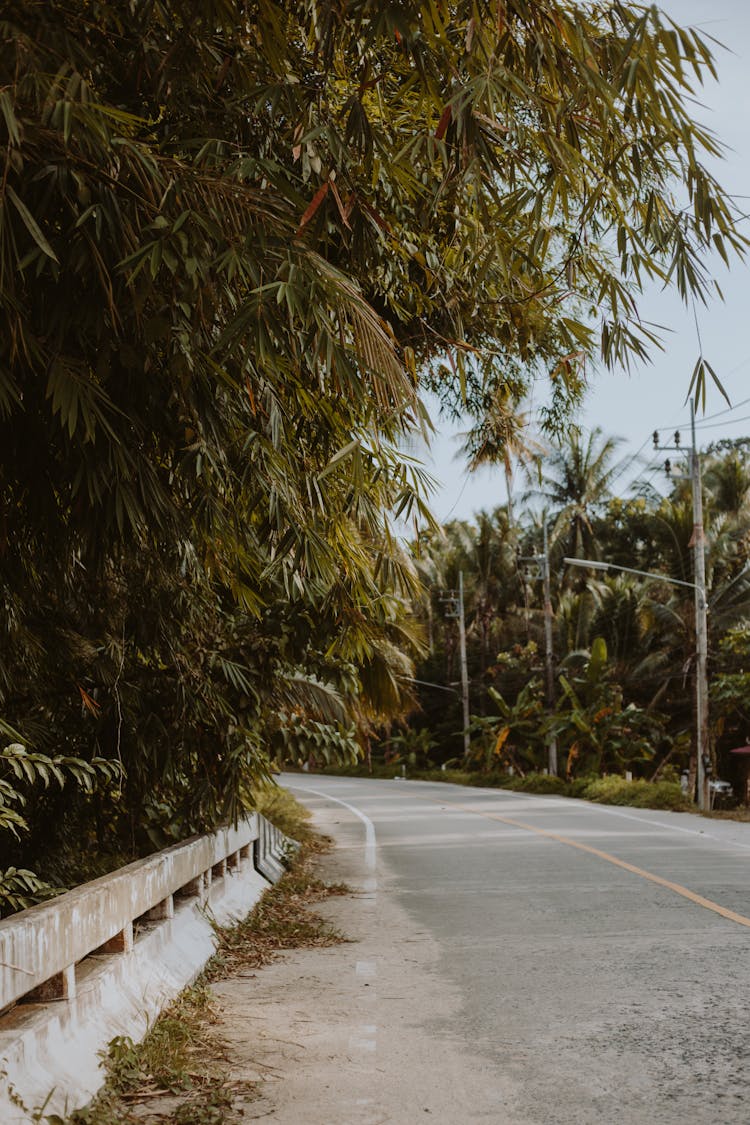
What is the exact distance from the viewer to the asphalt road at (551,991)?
199 inches

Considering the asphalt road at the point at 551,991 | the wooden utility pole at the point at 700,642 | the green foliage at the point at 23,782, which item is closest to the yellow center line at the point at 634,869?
the asphalt road at the point at 551,991

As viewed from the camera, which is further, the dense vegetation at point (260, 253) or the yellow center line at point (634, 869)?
the yellow center line at point (634, 869)

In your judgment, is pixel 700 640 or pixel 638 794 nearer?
pixel 700 640

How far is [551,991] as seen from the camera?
7.25 m

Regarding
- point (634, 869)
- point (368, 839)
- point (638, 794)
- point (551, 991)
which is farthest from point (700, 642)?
point (551, 991)

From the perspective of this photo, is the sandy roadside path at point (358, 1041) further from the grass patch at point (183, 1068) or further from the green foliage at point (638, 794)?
the green foliage at point (638, 794)

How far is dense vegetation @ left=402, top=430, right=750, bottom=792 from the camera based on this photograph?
126 feet

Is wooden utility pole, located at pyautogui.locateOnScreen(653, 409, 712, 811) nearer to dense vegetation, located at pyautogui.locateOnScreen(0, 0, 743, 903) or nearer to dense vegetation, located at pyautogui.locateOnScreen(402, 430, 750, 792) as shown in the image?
dense vegetation, located at pyautogui.locateOnScreen(402, 430, 750, 792)

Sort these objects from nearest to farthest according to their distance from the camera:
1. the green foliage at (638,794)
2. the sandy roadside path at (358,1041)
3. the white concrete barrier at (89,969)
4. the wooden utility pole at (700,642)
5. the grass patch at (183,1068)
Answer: the white concrete barrier at (89,969) < the grass patch at (183,1068) < the sandy roadside path at (358,1041) < the wooden utility pole at (700,642) < the green foliage at (638,794)

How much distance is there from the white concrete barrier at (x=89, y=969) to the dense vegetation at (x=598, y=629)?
16.6 metres

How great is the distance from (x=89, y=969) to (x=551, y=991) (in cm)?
289

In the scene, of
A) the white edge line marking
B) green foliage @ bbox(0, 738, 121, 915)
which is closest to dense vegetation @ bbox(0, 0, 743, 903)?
green foliage @ bbox(0, 738, 121, 915)

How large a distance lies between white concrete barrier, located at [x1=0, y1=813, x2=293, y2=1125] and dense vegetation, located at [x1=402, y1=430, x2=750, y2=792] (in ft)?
54.5

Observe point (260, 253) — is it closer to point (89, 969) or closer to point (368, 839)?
point (89, 969)
